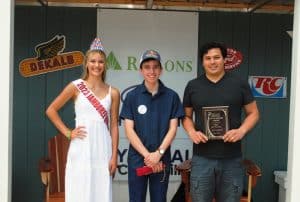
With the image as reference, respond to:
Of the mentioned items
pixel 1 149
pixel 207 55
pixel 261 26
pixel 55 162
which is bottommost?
pixel 55 162

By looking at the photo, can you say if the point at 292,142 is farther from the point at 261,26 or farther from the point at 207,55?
the point at 261,26

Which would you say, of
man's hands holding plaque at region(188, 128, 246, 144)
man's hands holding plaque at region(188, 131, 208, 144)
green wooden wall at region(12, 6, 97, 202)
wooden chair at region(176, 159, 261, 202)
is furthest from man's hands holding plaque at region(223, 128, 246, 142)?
green wooden wall at region(12, 6, 97, 202)

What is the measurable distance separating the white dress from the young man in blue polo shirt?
0.56 feet

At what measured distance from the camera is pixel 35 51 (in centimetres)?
505

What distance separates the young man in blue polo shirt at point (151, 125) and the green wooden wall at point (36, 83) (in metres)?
2.03

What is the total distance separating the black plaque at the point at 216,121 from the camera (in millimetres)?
3020

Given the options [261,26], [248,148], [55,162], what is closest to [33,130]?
[55,162]

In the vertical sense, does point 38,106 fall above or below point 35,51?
below

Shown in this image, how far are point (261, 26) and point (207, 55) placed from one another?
241cm

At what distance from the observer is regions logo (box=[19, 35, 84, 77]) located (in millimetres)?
5039

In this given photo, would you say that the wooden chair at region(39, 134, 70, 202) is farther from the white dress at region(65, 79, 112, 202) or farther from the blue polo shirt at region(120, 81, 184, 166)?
the blue polo shirt at region(120, 81, 184, 166)

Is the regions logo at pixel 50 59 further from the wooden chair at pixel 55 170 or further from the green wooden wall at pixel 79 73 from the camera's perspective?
the wooden chair at pixel 55 170

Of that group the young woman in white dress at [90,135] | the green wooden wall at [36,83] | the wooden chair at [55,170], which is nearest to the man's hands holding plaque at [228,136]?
the young woman in white dress at [90,135]

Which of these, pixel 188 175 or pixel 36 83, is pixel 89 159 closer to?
pixel 188 175
